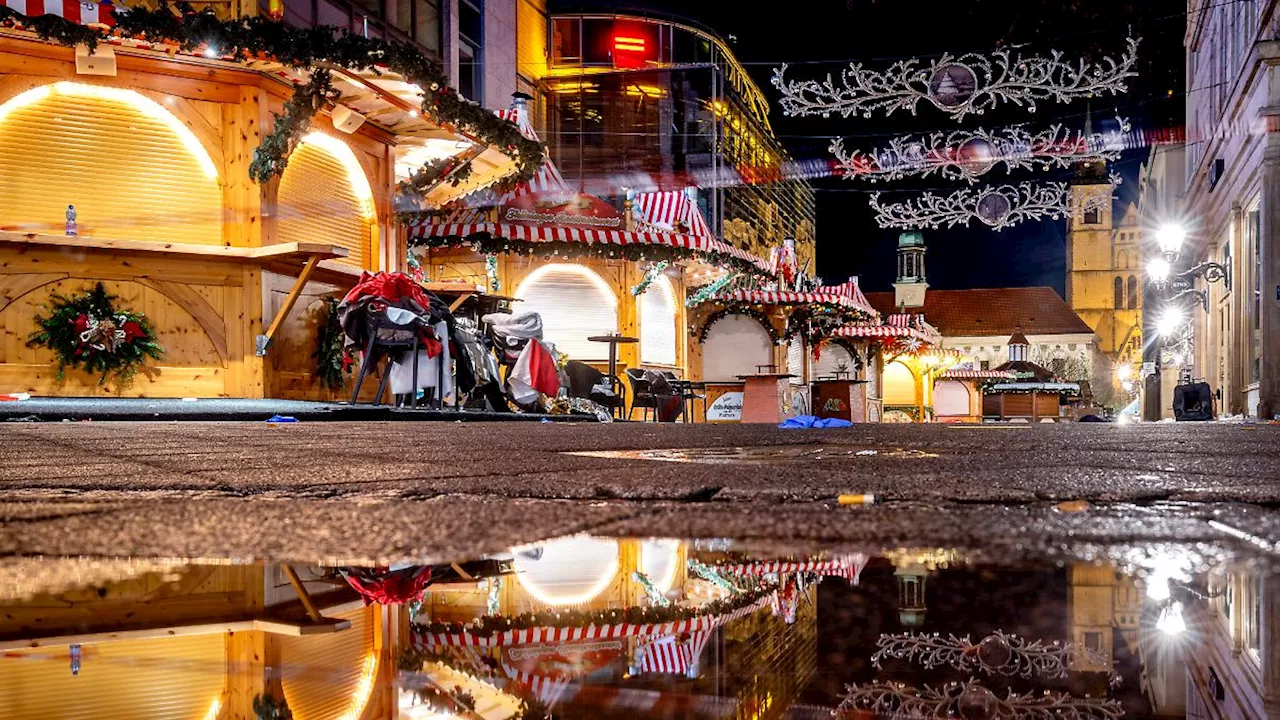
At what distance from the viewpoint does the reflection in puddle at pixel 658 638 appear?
609mm

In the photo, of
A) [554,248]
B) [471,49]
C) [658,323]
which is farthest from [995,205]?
[471,49]

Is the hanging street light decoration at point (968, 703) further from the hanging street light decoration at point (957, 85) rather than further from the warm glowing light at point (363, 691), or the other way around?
the hanging street light decoration at point (957, 85)

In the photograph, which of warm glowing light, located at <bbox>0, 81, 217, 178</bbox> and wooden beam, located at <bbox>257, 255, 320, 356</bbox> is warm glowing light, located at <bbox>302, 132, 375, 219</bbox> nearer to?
warm glowing light, located at <bbox>0, 81, 217, 178</bbox>

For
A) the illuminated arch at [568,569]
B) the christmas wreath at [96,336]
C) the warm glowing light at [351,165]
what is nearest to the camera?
the illuminated arch at [568,569]

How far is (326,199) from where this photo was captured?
13492mm

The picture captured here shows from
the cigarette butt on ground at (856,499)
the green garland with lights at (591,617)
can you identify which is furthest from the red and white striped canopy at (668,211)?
the green garland with lights at (591,617)

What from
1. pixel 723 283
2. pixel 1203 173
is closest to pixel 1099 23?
pixel 723 283

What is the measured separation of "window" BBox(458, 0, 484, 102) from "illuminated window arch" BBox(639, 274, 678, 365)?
5.06 meters

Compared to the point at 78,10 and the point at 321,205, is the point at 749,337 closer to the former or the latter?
the point at 321,205

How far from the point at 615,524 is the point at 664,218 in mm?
18074

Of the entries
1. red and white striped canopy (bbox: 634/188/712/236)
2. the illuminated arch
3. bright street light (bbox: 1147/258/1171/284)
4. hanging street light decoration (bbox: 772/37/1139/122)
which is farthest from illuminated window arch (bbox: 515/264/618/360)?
the illuminated arch

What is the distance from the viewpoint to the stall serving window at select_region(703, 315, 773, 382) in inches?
928

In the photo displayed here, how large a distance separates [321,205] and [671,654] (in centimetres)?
1340

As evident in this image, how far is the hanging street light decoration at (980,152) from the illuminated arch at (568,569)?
544 inches
